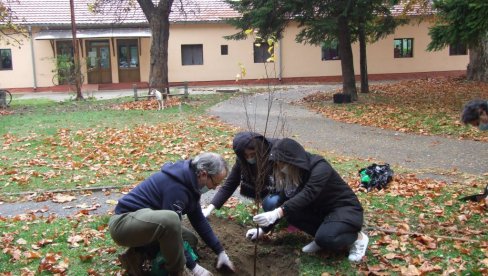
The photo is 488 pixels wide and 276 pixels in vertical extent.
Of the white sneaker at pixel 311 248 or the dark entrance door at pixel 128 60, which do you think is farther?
the dark entrance door at pixel 128 60

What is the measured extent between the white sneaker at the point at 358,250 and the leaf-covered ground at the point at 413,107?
7480 millimetres

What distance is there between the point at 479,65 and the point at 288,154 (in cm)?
2210

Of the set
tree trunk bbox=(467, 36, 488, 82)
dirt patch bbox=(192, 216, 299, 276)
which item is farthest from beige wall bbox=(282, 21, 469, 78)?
dirt patch bbox=(192, 216, 299, 276)

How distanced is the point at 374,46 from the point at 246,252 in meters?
27.9

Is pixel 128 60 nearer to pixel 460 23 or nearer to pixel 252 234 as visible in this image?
pixel 460 23

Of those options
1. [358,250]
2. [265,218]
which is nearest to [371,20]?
[358,250]

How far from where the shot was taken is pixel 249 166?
455 cm

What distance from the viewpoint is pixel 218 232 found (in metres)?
4.81

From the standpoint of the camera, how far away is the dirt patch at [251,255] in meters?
4.22

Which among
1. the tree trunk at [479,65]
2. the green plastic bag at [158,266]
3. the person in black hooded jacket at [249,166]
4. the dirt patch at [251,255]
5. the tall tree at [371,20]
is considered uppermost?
the tall tree at [371,20]

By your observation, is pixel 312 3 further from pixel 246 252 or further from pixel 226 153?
pixel 246 252

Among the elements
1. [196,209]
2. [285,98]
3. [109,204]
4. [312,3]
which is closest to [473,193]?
[196,209]

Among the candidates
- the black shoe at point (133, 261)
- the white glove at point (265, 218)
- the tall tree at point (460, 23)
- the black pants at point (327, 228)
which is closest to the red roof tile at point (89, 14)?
the tall tree at point (460, 23)

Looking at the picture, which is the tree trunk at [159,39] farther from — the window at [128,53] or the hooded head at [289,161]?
the hooded head at [289,161]
